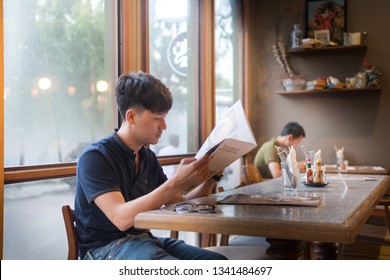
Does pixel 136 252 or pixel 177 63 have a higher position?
pixel 177 63

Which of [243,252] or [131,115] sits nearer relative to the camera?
[131,115]

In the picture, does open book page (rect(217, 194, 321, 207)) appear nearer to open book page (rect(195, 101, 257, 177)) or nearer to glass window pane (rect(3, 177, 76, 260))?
open book page (rect(195, 101, 257, 177))

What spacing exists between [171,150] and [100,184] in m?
1.60

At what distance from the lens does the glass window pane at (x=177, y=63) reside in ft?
8.81

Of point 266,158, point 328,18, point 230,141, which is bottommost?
point 266,158

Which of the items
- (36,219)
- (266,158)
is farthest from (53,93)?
(266,158)

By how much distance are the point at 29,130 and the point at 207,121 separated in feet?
5.53

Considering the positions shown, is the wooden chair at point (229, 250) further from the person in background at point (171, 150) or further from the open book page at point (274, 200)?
the person in background at point (171, 150)

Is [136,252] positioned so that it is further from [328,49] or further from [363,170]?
[328,49]

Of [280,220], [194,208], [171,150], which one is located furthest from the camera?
[171,150]

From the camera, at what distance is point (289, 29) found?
168 inches

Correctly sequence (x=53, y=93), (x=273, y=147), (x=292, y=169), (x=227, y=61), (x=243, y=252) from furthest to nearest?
(x=227, y=61)
(x=273, y=147)
(x=53, y=93)
(x=243, y=252)
(x=292, y=169)

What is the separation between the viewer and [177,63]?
9.62 feet

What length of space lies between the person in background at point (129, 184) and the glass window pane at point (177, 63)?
1191 millimetres
